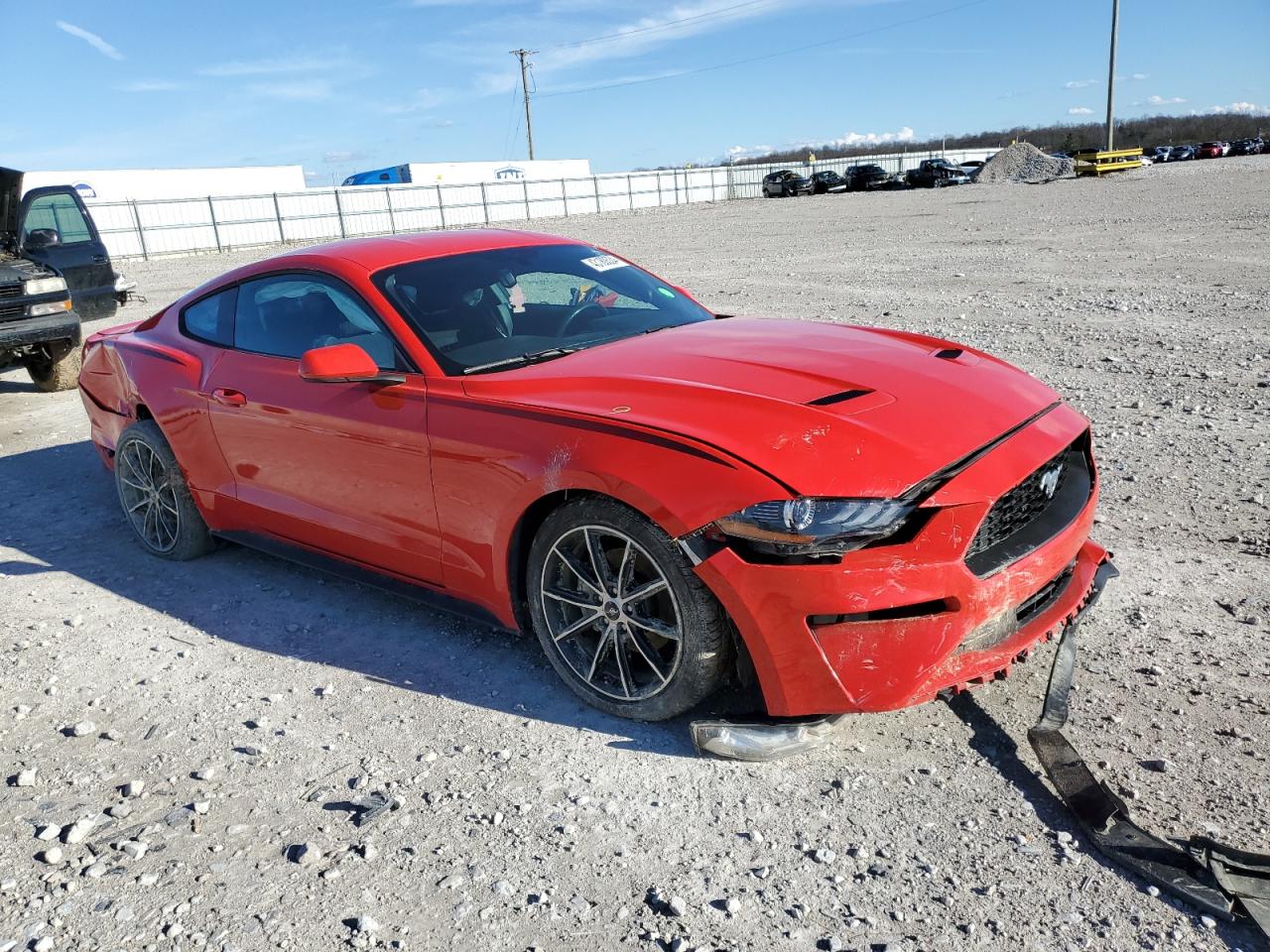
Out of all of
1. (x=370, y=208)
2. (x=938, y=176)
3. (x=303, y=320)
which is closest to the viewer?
(x=303, y=320)

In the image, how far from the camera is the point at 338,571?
427cm

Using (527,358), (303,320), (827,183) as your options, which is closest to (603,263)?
(527,358)

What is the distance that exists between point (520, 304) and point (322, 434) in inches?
37.7

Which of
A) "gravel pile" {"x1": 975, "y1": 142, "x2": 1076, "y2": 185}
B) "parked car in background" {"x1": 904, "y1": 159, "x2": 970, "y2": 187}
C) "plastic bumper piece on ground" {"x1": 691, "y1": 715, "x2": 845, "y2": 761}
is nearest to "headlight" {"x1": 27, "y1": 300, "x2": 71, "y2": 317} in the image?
"plastic bumper piece on ground" {"x1": 691, "y1": 715, "x2": 845, "y2": 761}

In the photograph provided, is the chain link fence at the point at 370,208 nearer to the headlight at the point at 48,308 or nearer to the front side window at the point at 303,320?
the headlight at the point at 48,308

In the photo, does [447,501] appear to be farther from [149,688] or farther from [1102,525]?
[1102,525]

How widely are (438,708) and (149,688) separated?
120 centimetres

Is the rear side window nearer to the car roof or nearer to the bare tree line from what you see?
the car roof

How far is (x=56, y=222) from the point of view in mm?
11242

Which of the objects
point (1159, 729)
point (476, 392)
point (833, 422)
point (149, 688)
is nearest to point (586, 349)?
point (476, 392)

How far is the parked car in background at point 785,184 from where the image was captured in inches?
1950

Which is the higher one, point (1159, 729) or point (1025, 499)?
point (1025, 499)

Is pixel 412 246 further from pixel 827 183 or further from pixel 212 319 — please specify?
pixel 827 183

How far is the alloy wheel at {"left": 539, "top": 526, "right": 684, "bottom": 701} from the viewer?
317 centimetres
